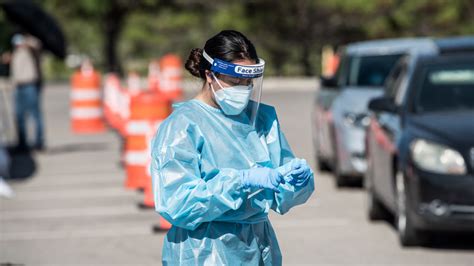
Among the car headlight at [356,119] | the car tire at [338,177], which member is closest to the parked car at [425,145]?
the car headlight at [356,119]

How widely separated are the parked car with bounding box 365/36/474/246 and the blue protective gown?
4.74 metres

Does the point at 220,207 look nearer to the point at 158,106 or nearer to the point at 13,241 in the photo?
the point at 13,241

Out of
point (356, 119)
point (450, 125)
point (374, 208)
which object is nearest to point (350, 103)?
point (356, 119)

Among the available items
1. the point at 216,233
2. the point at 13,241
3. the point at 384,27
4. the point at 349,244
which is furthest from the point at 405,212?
the point at 384,27

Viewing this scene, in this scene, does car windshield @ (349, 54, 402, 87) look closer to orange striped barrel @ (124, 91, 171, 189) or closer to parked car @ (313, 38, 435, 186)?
parked car @ (313, 38, 435, 186)

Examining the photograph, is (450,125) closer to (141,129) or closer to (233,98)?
(141,129)

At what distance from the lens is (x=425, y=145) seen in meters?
9.72

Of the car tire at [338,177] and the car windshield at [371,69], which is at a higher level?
the car windshield at [371,69]

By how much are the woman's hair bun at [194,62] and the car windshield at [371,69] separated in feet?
33.1

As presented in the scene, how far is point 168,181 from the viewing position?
4602mm

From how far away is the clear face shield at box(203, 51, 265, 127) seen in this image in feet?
15.3

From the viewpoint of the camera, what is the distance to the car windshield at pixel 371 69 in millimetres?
15008

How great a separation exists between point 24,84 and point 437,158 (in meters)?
10.3

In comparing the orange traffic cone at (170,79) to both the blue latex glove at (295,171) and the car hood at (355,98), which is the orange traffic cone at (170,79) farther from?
the blue latex glove at (295,171)
